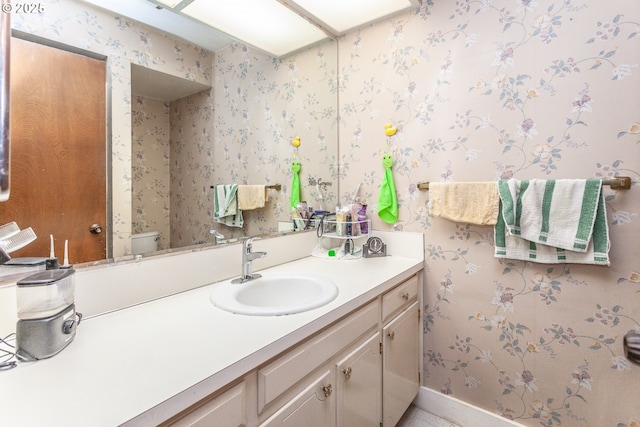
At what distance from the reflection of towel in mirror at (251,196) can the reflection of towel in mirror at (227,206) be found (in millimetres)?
24

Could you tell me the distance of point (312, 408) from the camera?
852 millimetres

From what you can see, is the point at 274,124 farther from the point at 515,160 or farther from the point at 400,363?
the point at 400,363

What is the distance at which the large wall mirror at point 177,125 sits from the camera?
0.91 meters

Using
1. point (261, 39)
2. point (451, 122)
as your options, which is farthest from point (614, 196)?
point (261, 39)

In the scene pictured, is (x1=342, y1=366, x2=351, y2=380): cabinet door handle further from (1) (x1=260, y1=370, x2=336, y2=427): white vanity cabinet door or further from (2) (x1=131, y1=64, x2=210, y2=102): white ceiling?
(2) (x1=131, y1=64, x2=210, y2=102): white ceiling

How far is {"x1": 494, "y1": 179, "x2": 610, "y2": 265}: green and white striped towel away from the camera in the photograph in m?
1.11

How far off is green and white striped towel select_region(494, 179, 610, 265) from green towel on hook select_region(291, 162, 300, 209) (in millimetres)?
984

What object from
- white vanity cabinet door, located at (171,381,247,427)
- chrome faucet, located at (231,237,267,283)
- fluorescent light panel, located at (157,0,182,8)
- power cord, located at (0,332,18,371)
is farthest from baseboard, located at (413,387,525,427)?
fluorescent light panel, located at (157,0,182,8)

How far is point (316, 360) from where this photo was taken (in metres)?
0.86

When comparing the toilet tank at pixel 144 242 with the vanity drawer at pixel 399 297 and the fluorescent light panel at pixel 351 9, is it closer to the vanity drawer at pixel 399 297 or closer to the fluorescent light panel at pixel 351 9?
the vanity drawer at pixel 399 297

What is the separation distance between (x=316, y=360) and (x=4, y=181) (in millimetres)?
770

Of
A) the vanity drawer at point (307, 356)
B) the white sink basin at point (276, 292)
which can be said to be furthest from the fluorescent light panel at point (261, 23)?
the vanity drawer at point (307, 356)

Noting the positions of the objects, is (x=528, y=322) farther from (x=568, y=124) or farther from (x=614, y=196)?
(x=568, y=124)

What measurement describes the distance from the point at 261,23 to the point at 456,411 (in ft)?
6.97
